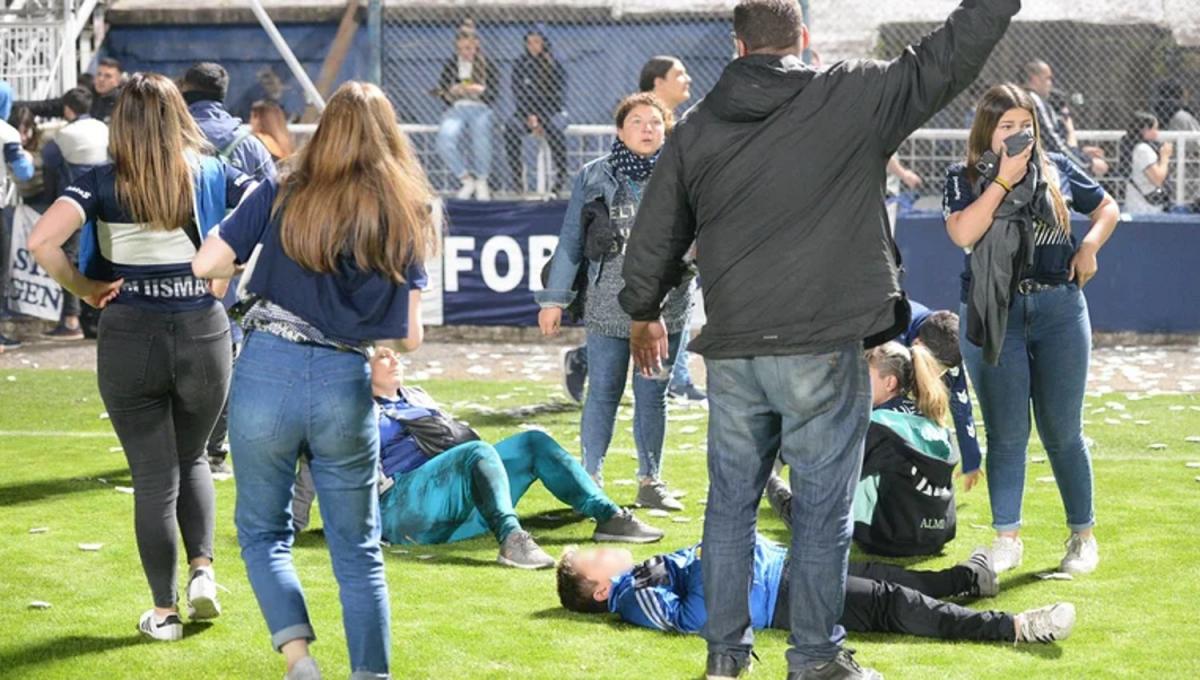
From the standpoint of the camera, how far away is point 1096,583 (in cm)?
668

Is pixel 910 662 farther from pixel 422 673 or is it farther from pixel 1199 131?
pixel 1199 131

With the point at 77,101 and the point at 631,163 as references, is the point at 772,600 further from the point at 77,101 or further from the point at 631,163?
the point at 77,101

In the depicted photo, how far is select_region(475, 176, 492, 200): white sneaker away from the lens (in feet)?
50.0

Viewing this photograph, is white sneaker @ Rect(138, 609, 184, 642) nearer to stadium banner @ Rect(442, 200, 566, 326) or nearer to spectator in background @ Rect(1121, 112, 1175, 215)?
stadium banner @ Rect(442, 200, 566, 326)

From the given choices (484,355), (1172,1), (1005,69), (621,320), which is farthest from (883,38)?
(621,320)

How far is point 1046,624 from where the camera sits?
5.76 meters

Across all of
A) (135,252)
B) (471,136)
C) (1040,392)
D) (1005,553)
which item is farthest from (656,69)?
(471,136)

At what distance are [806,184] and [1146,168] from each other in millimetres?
11354

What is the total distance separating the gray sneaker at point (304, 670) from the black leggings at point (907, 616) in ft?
5.56

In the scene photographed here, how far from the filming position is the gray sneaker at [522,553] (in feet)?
22.7

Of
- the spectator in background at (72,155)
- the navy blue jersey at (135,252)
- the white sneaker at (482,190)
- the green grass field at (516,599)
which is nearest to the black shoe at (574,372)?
the green grass field at (516,599)

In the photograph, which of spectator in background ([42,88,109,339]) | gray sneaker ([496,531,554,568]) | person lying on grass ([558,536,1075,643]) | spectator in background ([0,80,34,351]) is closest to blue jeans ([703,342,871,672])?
person lying on grass ([558,536,1075,643])

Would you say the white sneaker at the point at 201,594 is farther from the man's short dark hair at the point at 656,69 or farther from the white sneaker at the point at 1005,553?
the man's short dark hair at the point at 656,69

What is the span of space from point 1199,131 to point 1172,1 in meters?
5.12
